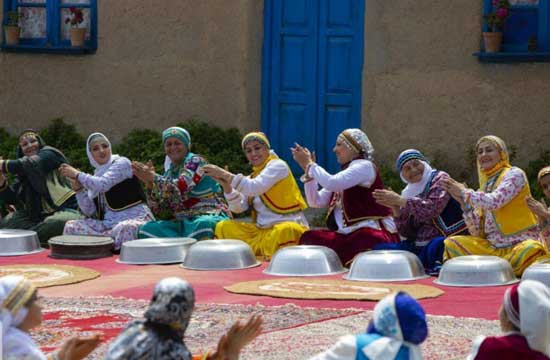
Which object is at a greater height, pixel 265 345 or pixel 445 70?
pixel 445 70

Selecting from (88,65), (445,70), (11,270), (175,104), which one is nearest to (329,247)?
(11,270)

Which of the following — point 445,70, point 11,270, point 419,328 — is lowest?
point 11,270

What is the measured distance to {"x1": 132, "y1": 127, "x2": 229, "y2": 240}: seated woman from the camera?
1164cm

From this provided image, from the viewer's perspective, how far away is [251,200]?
11.5 m

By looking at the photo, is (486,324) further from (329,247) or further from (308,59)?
(308,59)

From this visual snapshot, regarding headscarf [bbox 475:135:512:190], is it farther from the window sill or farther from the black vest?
the black vest

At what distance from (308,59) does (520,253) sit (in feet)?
17.7

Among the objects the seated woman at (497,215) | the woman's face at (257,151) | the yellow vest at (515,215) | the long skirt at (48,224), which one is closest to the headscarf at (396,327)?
the seated woman at (497,215)

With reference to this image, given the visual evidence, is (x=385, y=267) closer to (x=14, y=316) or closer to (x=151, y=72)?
(x=14, y=316)

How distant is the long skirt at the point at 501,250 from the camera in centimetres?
985

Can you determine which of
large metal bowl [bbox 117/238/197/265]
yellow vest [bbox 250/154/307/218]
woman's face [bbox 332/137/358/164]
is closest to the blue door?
yellow vest [bbox 250/154/307/218]

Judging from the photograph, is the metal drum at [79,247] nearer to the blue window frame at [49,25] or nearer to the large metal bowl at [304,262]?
the large metal bowl at [304,262]

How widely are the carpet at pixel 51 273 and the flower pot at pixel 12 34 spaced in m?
5.80

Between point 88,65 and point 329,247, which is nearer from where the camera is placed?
point 329,247
